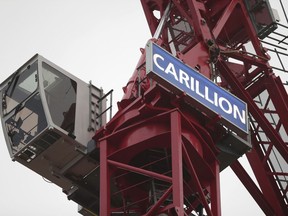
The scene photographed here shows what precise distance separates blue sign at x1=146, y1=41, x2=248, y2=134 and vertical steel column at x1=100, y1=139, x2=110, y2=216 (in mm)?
2683

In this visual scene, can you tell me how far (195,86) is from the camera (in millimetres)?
25062

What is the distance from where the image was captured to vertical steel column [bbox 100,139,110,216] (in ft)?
80.7

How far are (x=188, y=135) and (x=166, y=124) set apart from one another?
2.06ft

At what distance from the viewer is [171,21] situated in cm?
3158

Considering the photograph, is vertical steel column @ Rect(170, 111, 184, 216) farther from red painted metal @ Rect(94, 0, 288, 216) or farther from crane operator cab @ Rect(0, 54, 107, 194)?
crane operator cab @ Rect(0, 54, 107, 194)

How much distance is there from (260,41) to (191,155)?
7035 mm

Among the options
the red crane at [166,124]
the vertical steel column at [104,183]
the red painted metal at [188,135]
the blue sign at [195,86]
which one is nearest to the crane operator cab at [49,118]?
the red crane at [166,124]

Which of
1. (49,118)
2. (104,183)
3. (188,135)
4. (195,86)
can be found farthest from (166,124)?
(49,118)

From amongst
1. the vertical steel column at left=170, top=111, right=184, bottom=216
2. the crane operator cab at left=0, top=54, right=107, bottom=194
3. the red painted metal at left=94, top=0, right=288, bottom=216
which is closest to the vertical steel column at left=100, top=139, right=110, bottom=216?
the red painted metal at left=94, top=0, right=288, bottom=216

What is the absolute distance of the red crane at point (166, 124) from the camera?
24.9 metres

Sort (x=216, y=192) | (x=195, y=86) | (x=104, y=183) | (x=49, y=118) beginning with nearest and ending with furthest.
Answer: (x=104, y=183)
(x=195, y=86)
(x=216, y=192)
(x=49, y=118)

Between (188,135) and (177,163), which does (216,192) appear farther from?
(177,163)

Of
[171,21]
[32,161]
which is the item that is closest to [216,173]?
[32,161]

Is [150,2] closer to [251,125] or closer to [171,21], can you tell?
[171,21]
